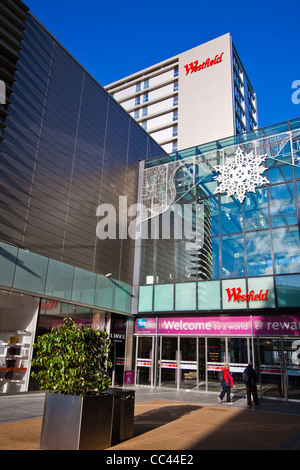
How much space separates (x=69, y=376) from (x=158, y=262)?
1538 centimetres

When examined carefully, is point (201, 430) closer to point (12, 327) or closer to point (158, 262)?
point (12, 327)

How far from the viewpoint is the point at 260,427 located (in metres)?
8.73

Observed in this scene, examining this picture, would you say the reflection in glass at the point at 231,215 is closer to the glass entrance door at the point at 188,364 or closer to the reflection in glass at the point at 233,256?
the reflection in glass at the point at 233,256

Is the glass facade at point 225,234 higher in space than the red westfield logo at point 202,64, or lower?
lower

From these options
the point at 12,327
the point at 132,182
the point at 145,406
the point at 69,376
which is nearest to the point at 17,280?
the point at 12,327

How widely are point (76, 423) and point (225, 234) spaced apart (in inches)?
589

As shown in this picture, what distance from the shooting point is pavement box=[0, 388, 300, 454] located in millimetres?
6559

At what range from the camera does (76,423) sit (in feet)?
19.1

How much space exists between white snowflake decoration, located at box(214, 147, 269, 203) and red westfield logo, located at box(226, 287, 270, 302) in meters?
5.20

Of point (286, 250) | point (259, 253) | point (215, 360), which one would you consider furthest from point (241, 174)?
point (215, 360)

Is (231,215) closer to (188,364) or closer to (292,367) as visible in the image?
(292,367)

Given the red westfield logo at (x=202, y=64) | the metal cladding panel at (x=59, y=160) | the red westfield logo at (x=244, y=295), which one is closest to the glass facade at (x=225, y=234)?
the red westfield logo at (x=244, y=295)

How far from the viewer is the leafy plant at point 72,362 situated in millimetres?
6395

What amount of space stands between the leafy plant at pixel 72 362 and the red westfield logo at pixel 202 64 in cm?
5236
